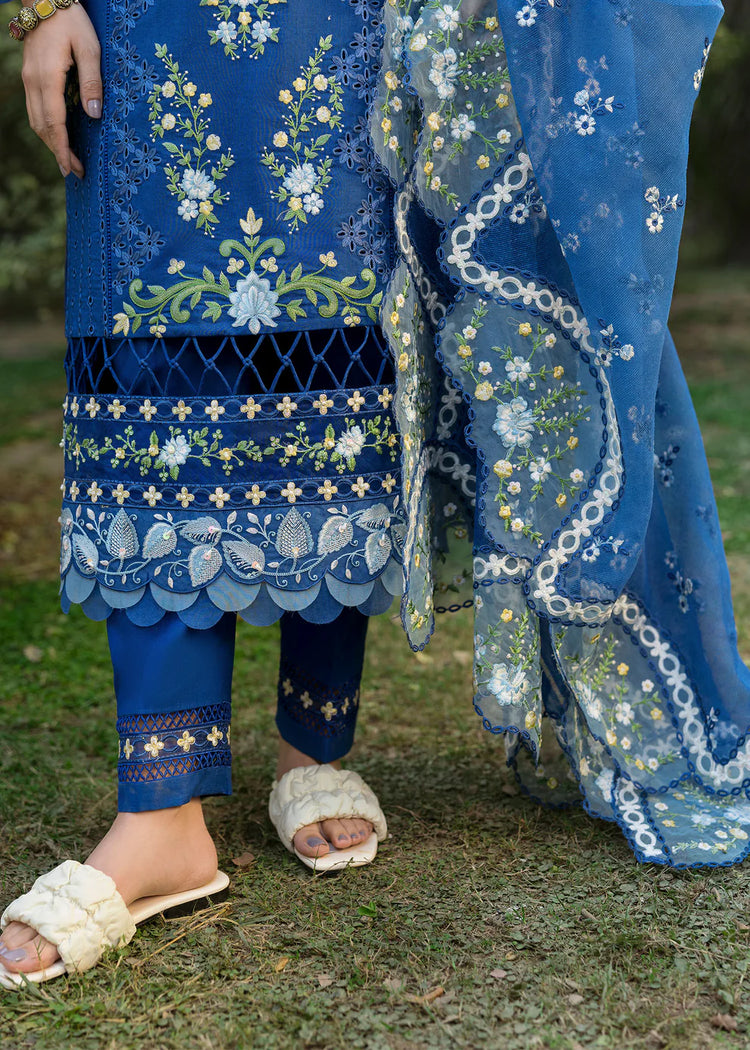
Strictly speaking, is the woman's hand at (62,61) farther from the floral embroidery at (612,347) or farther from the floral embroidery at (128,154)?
the floral embroidery at (612,347)

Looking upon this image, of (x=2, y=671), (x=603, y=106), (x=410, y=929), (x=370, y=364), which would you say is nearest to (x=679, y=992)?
(x=410, y=929)

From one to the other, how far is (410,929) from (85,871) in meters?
0.43

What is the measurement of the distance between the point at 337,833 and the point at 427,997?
16.6 inches

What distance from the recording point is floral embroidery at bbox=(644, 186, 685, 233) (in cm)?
147

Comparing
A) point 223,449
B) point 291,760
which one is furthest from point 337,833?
point 223,449

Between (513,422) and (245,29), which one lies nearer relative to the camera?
(245,29)

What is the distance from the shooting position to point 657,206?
1.48 m

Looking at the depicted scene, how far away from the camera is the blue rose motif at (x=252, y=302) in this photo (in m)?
1.42

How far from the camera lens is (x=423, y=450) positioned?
1.63 metres

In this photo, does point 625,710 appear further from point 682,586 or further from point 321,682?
point 321,682

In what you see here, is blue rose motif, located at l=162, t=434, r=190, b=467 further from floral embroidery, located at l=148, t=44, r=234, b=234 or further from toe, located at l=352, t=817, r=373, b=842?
toe, located at l=352, t=817, r=373, b=842

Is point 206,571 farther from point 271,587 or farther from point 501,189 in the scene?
point 501,189

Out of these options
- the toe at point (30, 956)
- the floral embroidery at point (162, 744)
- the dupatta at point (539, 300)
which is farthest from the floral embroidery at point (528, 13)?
the toe at point (30, 956)

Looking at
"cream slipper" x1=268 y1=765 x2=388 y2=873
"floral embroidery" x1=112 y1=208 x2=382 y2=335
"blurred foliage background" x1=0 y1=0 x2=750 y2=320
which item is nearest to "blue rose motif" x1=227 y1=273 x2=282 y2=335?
"floral embroidery" x1=112 y1=208 x2=382 y2=335
